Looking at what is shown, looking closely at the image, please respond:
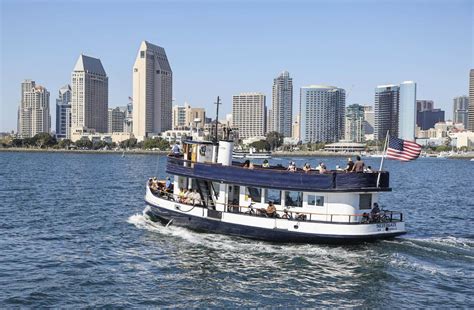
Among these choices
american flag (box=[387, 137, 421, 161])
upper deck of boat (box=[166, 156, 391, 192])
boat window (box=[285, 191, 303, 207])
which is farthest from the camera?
boat window (box=[285, 191, 303, 207])

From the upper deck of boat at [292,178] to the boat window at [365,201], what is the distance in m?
0.95

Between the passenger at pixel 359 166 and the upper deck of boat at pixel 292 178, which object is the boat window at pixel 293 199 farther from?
A: the passenger at pixel 359 166

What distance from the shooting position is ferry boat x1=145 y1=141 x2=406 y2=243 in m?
28.8

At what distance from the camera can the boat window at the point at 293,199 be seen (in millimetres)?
30469

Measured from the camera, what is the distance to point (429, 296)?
22.1m

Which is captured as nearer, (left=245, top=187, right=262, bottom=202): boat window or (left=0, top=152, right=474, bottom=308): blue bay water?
(left=0, top=152, right=474, bottom=308): blue bay water

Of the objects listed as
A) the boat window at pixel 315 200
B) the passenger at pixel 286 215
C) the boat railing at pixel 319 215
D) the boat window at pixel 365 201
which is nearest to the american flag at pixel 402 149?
the boat window at pixel 365 201

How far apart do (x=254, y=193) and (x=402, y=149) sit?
330 inches

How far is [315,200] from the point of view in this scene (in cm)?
2997

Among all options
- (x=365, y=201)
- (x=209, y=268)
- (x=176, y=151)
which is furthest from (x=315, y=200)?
(x=176, y=151)

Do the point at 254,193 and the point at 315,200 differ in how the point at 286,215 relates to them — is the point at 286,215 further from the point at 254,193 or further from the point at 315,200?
the point at 254,193

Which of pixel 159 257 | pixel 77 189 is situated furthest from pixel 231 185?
pixel 77 189

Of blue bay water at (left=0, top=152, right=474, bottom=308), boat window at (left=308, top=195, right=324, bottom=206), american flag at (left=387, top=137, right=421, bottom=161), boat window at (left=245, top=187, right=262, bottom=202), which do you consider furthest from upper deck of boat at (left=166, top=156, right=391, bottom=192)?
blue bay water at (left=0, top=152, right=474, bottom=308)

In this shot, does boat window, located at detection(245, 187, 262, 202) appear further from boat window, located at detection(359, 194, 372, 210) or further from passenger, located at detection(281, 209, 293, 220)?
boat window, located at detection(359, 194, 372, 210)
